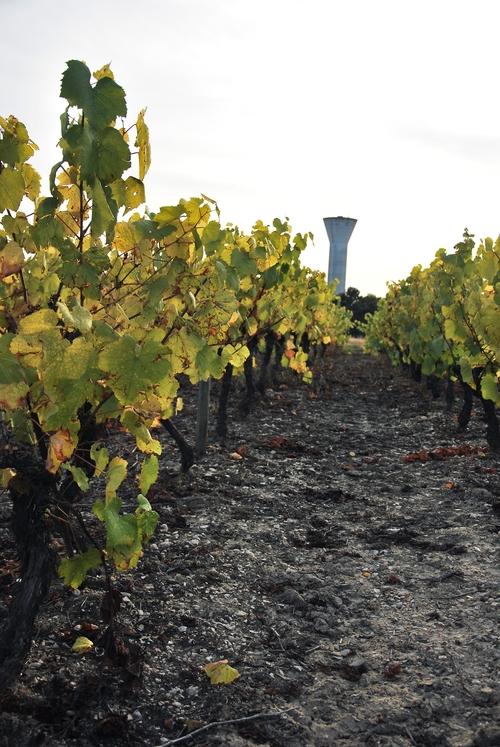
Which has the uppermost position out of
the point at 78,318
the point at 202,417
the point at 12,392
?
the point at 78,318

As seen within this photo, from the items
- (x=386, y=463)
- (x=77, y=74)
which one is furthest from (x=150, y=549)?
(x=386, y=463)

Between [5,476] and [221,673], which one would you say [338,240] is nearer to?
[221,673]

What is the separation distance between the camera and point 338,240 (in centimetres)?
6675

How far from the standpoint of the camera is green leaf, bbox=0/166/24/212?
2.32 metres

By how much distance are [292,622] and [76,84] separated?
2.53 m

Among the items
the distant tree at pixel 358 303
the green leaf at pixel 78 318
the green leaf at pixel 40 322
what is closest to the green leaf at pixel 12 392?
the green leaf at pixel 40 322

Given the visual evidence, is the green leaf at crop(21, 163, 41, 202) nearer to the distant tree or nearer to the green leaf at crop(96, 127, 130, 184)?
the green leaf at crop(96, 127, 130, 184)

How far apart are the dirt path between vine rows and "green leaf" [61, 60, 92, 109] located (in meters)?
1.98

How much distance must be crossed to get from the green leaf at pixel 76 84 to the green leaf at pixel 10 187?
0.34m

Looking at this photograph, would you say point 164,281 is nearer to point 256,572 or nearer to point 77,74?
point 77,74

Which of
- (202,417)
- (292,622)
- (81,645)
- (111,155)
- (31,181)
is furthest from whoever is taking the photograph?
(202,417)

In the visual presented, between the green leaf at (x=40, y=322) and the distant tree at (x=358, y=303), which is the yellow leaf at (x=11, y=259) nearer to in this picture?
the green leaf at (x=40, y=322)

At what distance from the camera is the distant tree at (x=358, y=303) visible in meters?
41.9

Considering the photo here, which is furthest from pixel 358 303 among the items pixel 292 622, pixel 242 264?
pixel 292 622
